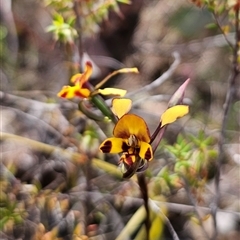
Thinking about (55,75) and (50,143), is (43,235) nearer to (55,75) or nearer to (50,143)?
(50,143)

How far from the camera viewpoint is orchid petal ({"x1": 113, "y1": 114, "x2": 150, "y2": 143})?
565mm

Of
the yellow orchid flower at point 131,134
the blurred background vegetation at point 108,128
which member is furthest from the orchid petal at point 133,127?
the blurred background vegetation at point 108,128

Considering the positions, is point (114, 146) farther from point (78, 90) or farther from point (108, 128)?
point (108, 128)

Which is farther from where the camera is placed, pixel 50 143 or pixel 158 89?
pixel 158 89

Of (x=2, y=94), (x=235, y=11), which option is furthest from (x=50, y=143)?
(x=235, y=11)

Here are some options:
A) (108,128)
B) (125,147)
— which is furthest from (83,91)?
(108,128)

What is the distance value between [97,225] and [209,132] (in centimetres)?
36

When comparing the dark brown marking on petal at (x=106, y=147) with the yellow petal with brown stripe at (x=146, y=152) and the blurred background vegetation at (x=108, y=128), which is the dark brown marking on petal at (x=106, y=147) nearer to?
the yellow petal with brown stripe at (x=146, y=152)

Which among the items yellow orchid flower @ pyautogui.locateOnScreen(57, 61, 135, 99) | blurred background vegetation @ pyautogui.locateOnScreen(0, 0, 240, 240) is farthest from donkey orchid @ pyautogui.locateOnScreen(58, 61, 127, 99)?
blurred background vegetation @ pyautogui.locateOnScreen(0, 0, 240, 240)

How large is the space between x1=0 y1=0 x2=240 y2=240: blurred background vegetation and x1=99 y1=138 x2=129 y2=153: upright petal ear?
0.21m

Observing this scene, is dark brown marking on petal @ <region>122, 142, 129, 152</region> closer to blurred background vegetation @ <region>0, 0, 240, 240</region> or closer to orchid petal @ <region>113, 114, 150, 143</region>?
orchid petal @ <region>113, 114, 150, 143</region>

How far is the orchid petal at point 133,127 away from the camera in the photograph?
1.85 feet

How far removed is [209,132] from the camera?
3.61ft

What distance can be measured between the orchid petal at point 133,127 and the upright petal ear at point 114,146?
0.4 inches
